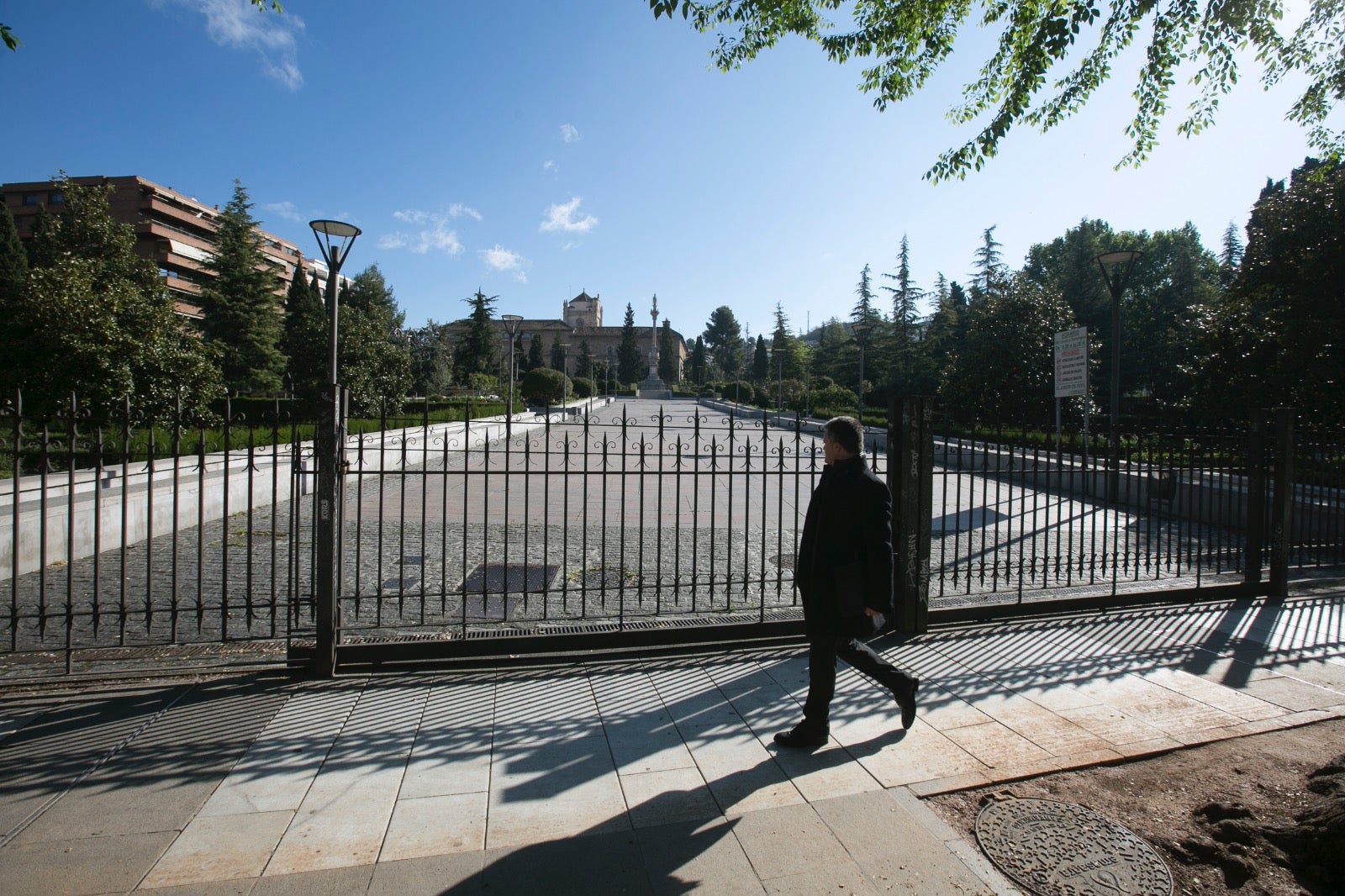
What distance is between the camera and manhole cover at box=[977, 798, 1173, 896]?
2.69 meters

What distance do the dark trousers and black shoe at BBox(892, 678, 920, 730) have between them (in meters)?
0.02

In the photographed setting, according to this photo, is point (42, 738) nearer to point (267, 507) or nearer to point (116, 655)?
point (116, 655)

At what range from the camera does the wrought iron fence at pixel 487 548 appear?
5094 millimetres

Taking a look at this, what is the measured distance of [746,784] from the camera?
3.41 m

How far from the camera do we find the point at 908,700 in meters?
3.90

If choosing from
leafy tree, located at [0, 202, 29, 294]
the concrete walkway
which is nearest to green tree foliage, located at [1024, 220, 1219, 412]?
the concrete walkway

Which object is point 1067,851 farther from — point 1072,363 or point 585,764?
point 1072,363

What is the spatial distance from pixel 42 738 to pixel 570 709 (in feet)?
9.14

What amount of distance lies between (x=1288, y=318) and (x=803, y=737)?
15353 mm

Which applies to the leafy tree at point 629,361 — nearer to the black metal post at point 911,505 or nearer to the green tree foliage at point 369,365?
the green tree foliage at point 369,365

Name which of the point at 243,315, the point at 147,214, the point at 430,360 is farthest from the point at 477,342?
the point at 147,214

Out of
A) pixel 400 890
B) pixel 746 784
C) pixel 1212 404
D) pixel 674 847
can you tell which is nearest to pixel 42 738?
pixel 400 890

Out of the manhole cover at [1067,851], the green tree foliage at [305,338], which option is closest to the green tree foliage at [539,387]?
the green tree foliage at [305,338]

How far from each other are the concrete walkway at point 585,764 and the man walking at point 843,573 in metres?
0.26
